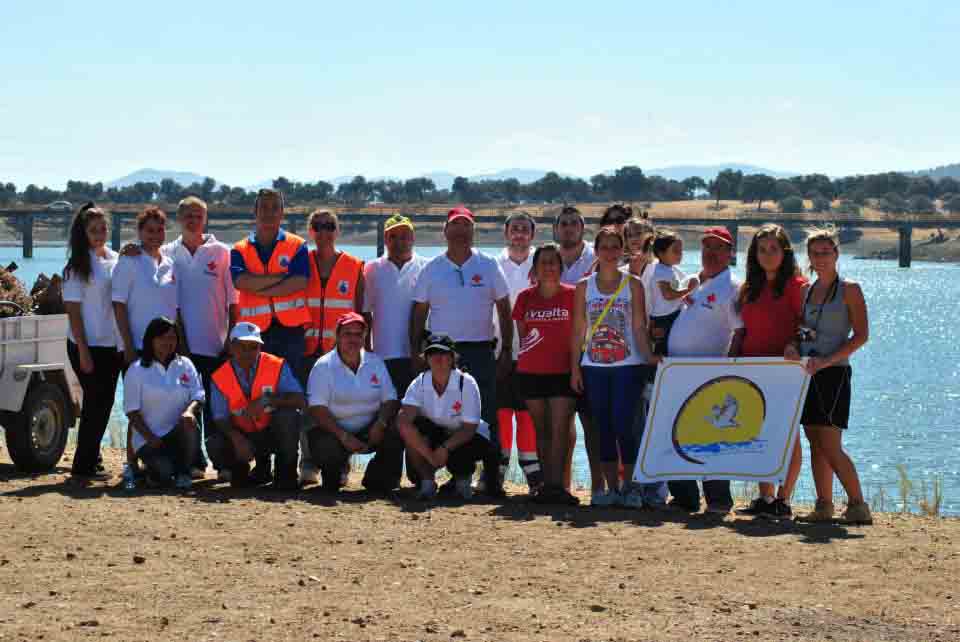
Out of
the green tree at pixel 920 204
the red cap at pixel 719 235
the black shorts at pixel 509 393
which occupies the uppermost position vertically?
the green tree at pixel 920 204

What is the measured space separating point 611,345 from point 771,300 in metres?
1.04

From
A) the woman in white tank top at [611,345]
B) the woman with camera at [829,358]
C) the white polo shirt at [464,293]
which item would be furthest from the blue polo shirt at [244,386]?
the woman with camera at [829,358]

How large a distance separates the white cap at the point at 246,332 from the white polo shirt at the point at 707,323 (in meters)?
2.71

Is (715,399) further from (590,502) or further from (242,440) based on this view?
(242,440)

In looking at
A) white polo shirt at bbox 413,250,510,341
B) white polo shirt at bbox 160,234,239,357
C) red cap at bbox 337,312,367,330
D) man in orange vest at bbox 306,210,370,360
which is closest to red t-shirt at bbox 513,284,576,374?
white polo shirt at bbox 413,250,510,341

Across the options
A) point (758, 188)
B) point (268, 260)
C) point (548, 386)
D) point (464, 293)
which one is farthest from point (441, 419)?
point (758, 188)

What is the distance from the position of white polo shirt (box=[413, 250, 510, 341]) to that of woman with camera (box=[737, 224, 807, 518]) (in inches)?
65.4

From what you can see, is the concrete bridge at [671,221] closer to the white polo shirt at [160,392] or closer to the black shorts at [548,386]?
the white polo shirt at [160,392]

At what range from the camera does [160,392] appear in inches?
386

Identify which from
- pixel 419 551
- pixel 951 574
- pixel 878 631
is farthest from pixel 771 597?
pixel 419 551

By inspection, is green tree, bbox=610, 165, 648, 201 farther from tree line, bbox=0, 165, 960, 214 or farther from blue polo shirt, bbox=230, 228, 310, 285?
blue polo shirt, bbox=230, 228, 310, 285

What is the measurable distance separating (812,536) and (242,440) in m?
3.80

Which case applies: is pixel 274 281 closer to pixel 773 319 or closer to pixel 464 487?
pixel 464 487

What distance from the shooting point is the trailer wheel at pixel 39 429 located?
34.5 feet
